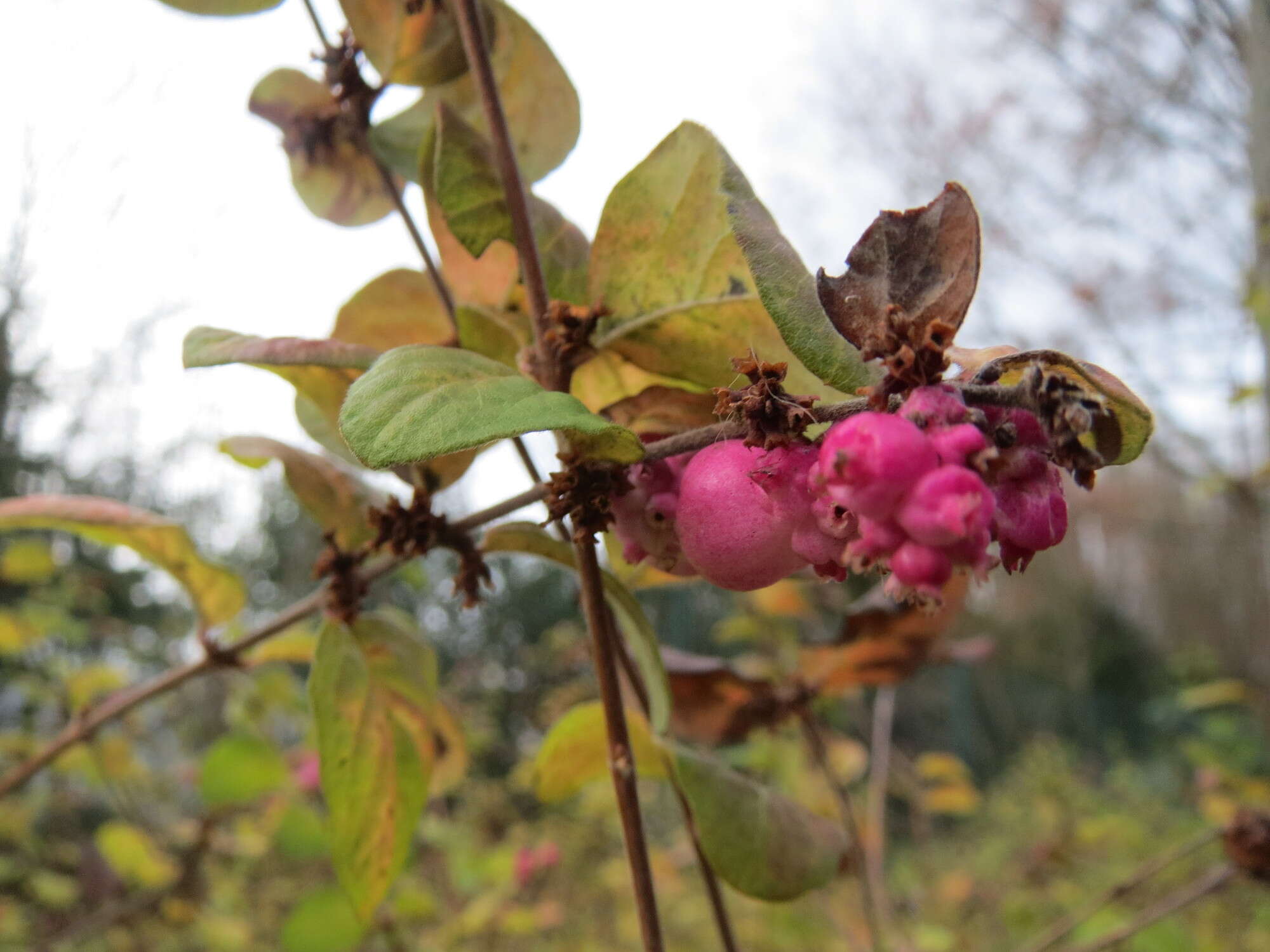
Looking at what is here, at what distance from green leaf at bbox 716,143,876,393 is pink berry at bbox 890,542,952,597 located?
65mm

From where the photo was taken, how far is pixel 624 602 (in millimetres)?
358

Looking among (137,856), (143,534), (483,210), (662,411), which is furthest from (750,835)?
(137,856)

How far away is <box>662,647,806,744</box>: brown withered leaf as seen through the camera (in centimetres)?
54

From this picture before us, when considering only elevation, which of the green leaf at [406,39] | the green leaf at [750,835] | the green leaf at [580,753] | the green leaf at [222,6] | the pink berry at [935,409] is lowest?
the green leaf at [750,835]

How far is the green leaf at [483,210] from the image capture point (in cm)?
35

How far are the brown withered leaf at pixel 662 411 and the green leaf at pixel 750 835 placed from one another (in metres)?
0.12

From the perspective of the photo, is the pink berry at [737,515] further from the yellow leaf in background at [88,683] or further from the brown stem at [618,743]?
the yellow leaf in background at [88,683]

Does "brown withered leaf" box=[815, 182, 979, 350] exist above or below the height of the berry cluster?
above

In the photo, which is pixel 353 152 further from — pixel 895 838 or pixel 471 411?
pixel 895 838

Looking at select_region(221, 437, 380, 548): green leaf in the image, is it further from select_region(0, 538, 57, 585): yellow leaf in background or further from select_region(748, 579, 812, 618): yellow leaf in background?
select_region(0, 538, 57, 585): yellow leaf in background

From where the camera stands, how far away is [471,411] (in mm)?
238

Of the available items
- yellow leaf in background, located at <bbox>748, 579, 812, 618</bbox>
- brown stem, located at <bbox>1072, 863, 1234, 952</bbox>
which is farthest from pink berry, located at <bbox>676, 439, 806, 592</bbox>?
yellow leaf in background, located at <bbox>748, 579, 812, 618</bbox>

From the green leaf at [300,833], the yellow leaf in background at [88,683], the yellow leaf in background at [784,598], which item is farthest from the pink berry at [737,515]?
the yellow leaf in background at [88,683]

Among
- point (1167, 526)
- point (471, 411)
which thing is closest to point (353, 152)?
point (471, 411)
